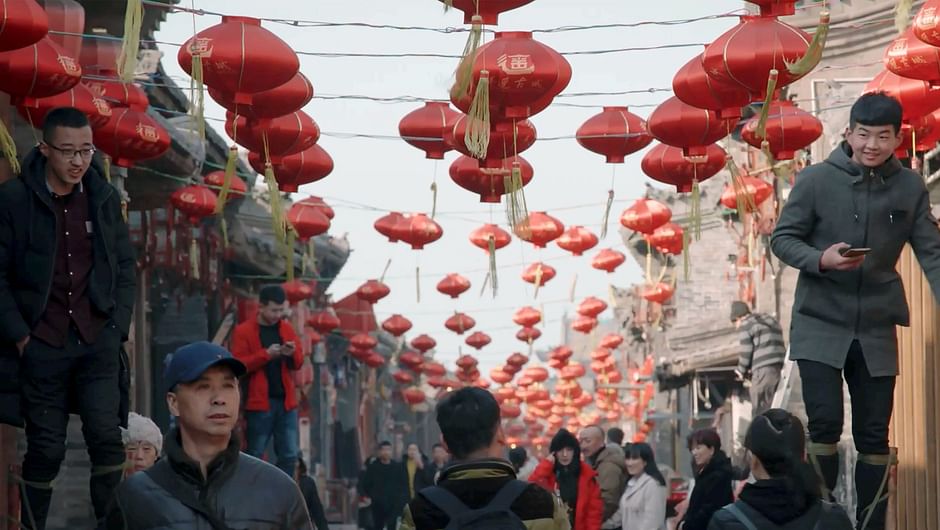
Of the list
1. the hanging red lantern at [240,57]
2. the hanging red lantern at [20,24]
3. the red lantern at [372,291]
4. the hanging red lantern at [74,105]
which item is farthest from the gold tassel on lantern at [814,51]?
the red lantern at [372,291]

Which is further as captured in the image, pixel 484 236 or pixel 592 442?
pixel 484 236

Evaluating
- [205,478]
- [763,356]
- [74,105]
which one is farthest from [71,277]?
[763,356]

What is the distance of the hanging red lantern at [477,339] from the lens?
136ft

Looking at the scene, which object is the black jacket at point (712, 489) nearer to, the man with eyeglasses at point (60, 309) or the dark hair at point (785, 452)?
the man with eyeglasses at point (60, 309)

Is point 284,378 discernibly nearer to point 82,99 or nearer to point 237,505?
point 82,99

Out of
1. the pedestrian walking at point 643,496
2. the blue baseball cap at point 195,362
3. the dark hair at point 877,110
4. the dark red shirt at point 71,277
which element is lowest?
the pedestrian walking at point 643,496

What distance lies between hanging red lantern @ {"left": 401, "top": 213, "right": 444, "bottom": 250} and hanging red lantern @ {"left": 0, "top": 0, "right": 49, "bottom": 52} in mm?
13867

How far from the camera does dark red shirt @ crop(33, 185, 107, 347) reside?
805 centimetres

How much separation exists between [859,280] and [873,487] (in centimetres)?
90

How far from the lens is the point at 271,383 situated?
14.0 meters

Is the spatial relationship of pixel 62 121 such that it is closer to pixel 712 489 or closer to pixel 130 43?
pixel 130 43

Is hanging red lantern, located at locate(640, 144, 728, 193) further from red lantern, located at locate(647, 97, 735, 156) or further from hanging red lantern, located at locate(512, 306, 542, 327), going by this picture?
hanging red lantern, located at locate(512, 306, 542, 327)

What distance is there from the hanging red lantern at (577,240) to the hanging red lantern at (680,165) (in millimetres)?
10527

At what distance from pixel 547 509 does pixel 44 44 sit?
7.14 m
